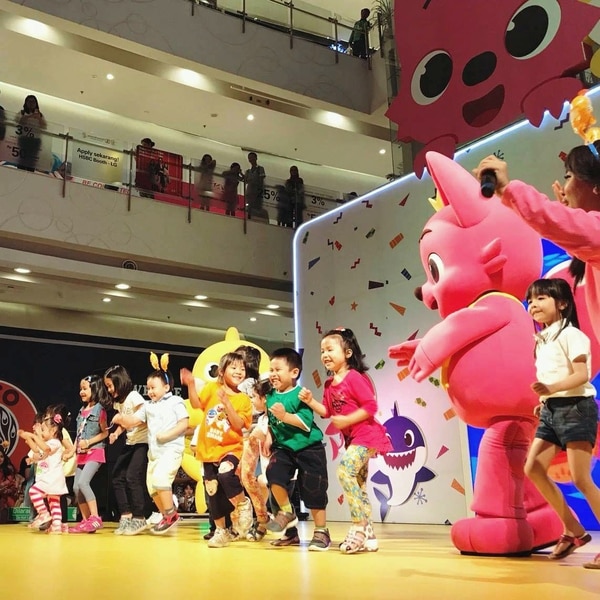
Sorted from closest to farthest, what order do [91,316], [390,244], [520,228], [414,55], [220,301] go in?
1. [520,228]
2. [414,55]
3. [390,244]
4. [220,301]
5. [91,316]

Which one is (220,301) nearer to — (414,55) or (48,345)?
(48,345)

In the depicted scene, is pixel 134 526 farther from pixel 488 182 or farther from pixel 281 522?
pixel 488 182

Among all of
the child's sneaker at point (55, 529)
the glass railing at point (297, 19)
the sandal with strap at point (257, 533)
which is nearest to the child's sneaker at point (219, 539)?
the sandal with strap at point (257, 533)

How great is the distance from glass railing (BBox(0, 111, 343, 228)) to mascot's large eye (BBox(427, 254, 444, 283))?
6598mm

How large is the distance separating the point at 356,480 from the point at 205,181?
7080 millimetres

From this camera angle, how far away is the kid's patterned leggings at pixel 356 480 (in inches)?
140

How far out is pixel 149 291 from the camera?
10.3 m

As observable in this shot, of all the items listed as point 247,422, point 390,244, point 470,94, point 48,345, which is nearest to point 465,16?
point 470,94

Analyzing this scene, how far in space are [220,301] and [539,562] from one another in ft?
28.0

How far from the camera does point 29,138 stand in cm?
867

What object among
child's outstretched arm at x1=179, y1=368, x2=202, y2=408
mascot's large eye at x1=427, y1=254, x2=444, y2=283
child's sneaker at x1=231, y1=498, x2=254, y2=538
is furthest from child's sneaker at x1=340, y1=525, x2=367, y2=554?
child's outstretched arm at x1=179, y1=368, x2=202, y2=408

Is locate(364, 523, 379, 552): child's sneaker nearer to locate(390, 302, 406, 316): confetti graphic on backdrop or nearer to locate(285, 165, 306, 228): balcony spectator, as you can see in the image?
locate(390, 302, 406, 316): confetti graphic on backdrop

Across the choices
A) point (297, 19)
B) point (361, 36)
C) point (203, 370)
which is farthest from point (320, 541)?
point (361, 36)

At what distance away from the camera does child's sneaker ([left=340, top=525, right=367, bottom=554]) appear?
3.40 m
